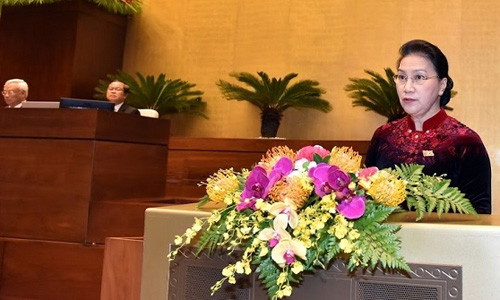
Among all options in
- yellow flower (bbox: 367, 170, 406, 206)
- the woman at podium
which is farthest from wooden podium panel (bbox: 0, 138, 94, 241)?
yellow flower (bbox: 367, 170, 406, 206)

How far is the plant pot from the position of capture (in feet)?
21.4

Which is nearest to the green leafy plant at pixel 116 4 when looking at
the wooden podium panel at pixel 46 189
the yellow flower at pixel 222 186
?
the wooden podium panel at pixel 46 189

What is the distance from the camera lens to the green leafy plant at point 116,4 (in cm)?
705

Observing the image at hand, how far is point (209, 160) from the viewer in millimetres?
6379

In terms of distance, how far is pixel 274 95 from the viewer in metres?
6.55

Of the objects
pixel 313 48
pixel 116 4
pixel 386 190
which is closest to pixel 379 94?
pixel 313 48

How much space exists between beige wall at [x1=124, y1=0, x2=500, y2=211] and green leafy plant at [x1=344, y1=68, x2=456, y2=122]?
1.62 ft

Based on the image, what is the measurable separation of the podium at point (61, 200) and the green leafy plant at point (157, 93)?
2863mm

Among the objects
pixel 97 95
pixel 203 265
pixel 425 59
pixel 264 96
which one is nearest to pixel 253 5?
pixel 264 96

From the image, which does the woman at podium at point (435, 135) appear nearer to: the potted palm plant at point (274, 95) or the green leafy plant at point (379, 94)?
the green leafy plant at point (379, 94)

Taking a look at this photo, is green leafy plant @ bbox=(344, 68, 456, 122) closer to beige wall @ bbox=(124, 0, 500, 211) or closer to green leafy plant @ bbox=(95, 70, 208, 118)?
beige wall @ bbox=(124, 0, 500, 211)

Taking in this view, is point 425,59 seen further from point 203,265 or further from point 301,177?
point 203,265

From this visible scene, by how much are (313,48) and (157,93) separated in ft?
6.01

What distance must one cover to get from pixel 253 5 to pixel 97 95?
6.95 ft
